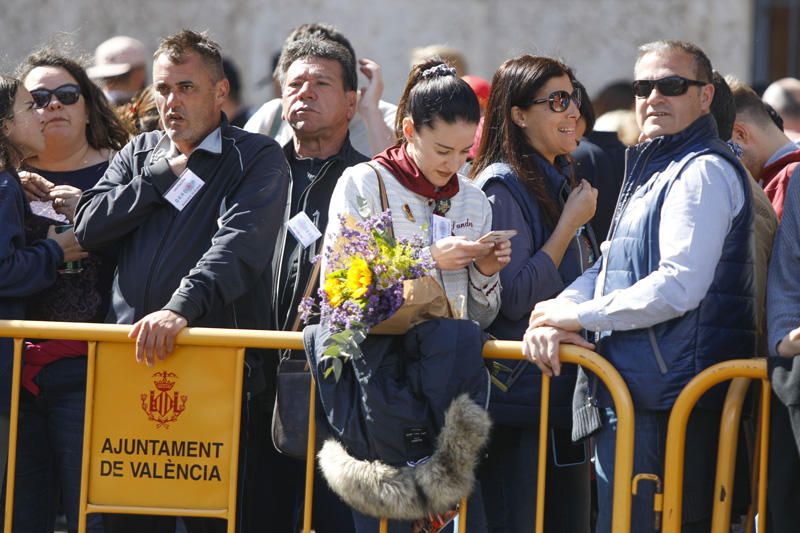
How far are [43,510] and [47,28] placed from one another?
5.76m

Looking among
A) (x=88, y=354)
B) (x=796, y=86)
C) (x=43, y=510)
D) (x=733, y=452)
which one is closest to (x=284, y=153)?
(x=88, y=354)

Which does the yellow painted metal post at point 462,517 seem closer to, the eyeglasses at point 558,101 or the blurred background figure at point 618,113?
the eyeglasses at point 558,101

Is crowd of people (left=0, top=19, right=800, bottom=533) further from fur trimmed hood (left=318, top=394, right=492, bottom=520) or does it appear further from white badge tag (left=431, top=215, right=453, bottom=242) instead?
fur trimmed hood (left=318, top=394, right=492, bottom=520)

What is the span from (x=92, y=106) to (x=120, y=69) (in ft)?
5.27

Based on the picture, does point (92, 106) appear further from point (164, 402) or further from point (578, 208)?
point (578, 208)

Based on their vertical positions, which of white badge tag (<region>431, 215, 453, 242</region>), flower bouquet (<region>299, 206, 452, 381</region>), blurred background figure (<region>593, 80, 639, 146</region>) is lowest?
flower bouquet (<region>299, 206, 452, 381</region>)

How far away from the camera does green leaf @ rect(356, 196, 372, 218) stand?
3668 millimetres

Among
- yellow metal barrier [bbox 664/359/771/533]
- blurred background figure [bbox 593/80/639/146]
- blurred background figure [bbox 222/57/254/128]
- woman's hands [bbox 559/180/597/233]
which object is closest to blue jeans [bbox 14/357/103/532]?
woman's hands [bbox 559/180/597/233]

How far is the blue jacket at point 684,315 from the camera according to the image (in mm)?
3584

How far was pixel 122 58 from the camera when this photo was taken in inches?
255

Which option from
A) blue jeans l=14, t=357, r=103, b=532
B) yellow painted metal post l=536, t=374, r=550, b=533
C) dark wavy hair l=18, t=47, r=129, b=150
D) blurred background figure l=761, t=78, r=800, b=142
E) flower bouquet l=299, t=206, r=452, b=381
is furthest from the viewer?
blurred background figure l=761, t=78, r=800, b=142

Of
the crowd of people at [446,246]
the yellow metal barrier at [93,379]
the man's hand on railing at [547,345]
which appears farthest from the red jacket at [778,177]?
the yellow metal barrier at [93,379]

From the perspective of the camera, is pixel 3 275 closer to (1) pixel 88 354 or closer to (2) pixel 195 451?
(1) pixel 88 354

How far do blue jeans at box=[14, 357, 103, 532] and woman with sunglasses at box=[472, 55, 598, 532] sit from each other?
1.34 m
